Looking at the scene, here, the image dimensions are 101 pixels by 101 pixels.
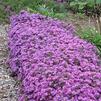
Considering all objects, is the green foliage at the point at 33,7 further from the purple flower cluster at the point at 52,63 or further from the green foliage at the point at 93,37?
the purple flower cluster at the point at 52,63

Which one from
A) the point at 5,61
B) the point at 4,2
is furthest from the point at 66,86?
the point at 4,2

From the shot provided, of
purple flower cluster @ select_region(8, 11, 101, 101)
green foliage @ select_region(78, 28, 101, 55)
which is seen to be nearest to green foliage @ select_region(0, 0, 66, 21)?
green foliage @ select_region(78, 28, 101, 55)

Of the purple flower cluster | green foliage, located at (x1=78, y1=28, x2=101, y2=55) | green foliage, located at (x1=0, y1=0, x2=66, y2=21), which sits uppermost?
the purple flower cluster

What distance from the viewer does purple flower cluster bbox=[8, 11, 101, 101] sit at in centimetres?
537

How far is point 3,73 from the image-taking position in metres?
6.97

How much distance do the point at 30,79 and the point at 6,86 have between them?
0.73 m

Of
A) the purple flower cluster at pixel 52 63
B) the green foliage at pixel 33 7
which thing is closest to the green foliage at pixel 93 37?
the purple flower cluster at pixel 52 63

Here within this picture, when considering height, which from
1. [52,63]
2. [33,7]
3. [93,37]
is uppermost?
[52,63]

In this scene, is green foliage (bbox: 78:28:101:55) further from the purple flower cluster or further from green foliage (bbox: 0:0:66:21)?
green foliage (bbox: 0:0:66:21)

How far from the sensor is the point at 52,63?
6.21 metres

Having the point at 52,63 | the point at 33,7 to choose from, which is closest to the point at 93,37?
the point at 52,63

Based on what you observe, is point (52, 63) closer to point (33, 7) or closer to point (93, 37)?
→ point (93, 37)

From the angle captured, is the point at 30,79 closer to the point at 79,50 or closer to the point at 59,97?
the point at 59,97

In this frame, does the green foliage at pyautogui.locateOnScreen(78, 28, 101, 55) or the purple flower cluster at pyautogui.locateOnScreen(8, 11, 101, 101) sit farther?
the green foliage at pyautogui.locateOnScreen(78, 28, 101, 55)
